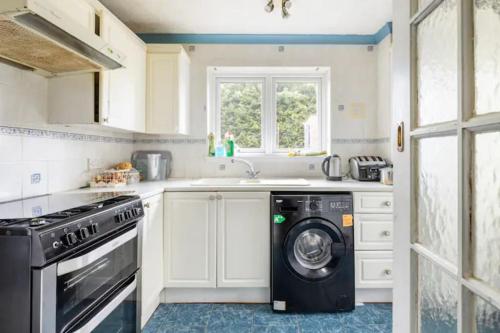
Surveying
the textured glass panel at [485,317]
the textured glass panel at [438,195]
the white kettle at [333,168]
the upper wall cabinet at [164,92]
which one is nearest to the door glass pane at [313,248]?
the white kettle at [333,168]

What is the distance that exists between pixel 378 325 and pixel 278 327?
680 mm

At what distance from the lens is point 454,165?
24.3 inches

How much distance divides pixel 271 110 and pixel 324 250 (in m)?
1.48

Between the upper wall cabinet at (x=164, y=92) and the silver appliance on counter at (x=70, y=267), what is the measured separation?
1.13m

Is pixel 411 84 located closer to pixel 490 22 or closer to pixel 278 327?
pixel 490 22

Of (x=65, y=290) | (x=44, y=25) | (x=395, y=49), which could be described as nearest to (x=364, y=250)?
(x=395, y=49)

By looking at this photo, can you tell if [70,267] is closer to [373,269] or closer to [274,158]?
[373,269]

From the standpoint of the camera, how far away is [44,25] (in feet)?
3.83

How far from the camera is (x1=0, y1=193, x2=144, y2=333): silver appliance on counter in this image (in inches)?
37.1

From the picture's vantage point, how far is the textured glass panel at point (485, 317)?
1.68 ft

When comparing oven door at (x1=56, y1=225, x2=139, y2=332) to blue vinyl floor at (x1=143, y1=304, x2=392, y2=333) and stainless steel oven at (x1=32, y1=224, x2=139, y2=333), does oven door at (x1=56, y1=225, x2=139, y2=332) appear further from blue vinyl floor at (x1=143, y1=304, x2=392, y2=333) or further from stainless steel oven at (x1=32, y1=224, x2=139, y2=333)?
blue vinyl floor at (x1=143, y1=304, x2=392, y2=333)

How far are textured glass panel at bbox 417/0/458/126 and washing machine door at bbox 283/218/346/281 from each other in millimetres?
1502

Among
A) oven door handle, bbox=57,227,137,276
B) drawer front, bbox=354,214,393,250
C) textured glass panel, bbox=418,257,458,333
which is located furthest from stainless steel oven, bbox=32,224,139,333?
drawer front, bbox=354,214,393,250

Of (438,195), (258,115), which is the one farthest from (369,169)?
(438,195)
